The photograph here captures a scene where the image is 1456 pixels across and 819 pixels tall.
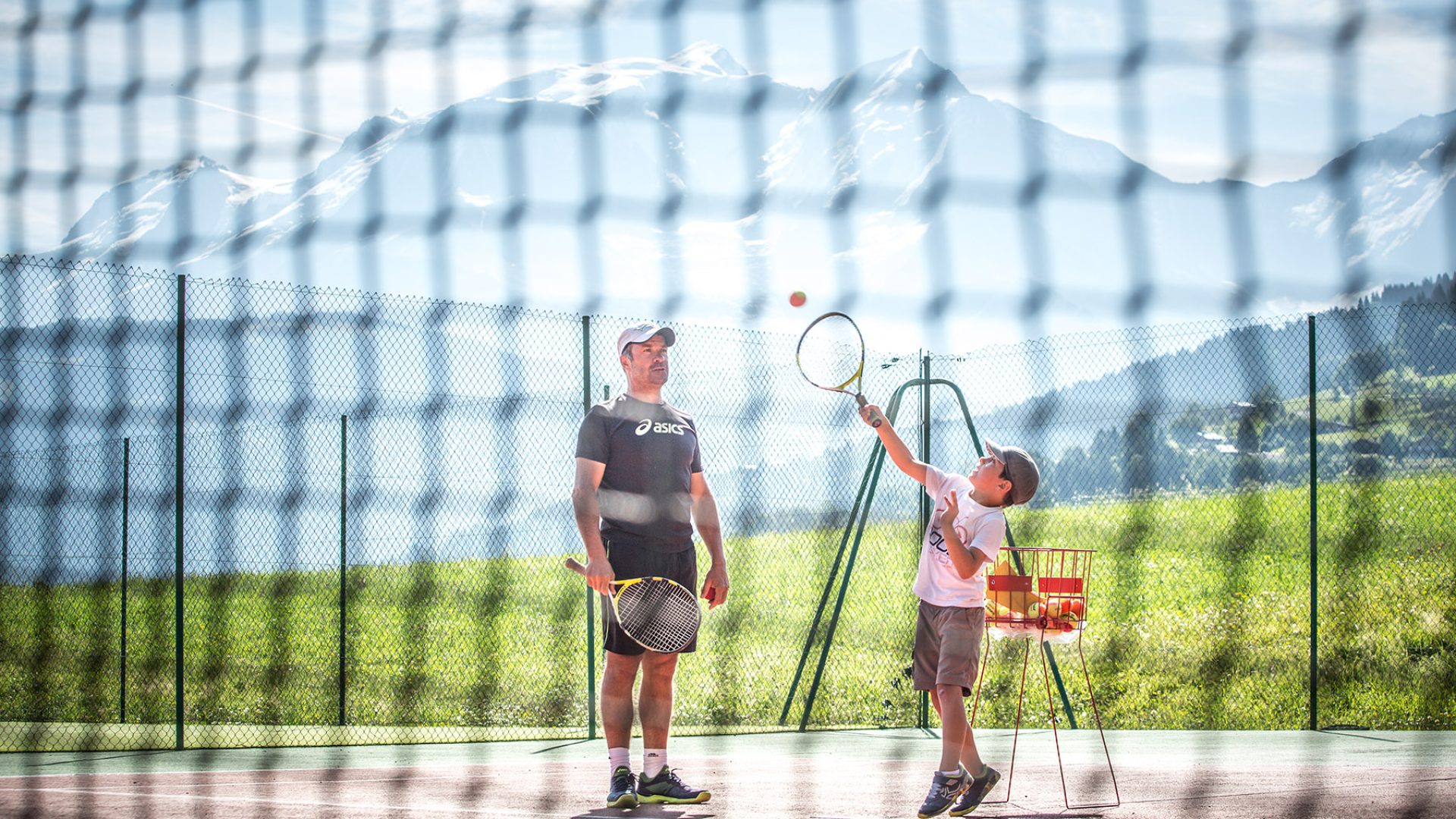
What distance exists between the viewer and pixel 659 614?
3713mm

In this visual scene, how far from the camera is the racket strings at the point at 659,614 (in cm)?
370

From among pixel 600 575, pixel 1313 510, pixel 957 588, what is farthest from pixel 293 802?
pixel 1313 510

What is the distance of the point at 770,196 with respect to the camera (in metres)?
5.22

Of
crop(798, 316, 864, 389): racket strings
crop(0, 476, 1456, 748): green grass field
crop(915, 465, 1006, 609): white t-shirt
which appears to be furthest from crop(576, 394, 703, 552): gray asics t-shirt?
crop(0, 476, 1456, 748): green grass field

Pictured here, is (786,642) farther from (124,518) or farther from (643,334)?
(643,334)

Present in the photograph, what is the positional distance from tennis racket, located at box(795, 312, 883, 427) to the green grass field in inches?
87.4

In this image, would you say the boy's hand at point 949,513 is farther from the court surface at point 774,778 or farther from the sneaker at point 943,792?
the court surface at point 774,778

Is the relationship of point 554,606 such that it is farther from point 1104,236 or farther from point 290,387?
point 1104,236

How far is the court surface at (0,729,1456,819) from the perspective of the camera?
3.84 m

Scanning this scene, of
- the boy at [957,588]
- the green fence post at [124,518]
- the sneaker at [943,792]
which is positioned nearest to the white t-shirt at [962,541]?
the boy at [957,588]

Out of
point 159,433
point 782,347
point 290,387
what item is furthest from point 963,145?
point 159,433

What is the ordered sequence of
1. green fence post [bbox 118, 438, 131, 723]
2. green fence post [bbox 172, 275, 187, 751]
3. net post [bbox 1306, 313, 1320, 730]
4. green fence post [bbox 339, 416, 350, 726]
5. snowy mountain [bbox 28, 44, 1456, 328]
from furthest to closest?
green fence post [bbox 118, 438, 131, 723] → green fence post [bbox 339, 416, 350, 726] → net post [bbox 1306, 313, 1320, 730] → green fence post [bbox 172, 275, 187, 751] → snowy mountain [bbox 28, 44, 1456, 328]

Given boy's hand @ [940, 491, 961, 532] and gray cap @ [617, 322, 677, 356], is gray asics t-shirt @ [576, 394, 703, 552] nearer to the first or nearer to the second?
gray cap @ [617, 322, 677, 356]

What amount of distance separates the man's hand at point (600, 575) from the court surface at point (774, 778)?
60 cm
